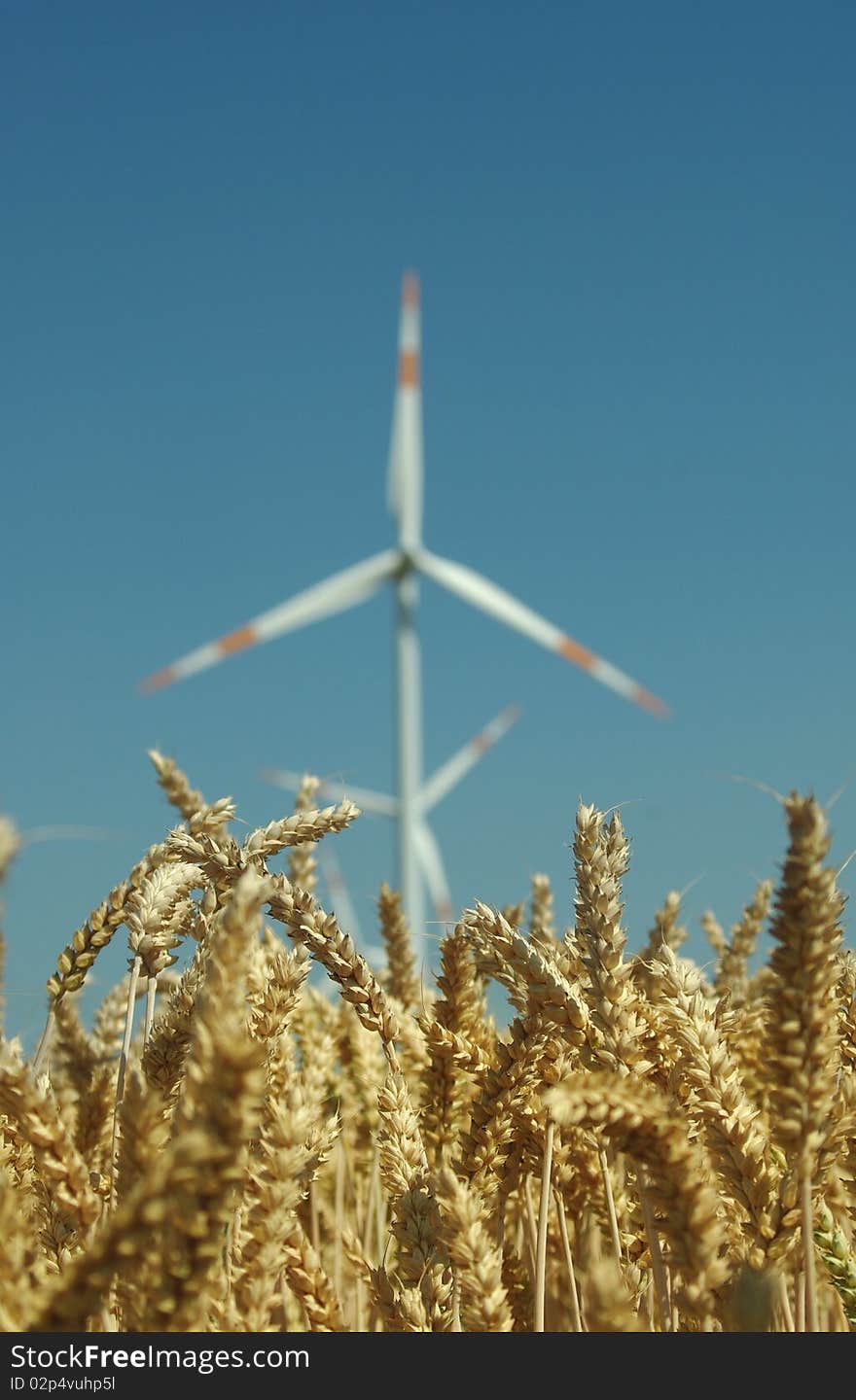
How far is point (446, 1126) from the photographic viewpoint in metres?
4.20

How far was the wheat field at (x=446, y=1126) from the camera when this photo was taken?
6.22 ft

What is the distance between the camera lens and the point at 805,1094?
2385 mm

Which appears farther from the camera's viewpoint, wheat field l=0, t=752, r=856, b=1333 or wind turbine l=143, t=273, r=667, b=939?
wind turbine l=143, t=273, r=667, b=939

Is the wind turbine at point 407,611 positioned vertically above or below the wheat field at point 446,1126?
above

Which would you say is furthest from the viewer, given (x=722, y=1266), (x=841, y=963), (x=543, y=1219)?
(x=841, y=963)

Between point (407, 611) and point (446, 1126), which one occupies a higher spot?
point (407, 611)

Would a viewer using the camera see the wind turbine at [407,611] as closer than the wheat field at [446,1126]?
No

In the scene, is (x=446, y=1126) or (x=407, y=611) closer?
(x=446, y=1126)

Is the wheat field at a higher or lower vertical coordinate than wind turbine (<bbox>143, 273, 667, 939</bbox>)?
lower

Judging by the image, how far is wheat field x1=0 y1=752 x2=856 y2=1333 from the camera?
6.22 ft

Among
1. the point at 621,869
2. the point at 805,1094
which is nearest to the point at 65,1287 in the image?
the point at 805,1094

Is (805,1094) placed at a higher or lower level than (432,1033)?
lower
